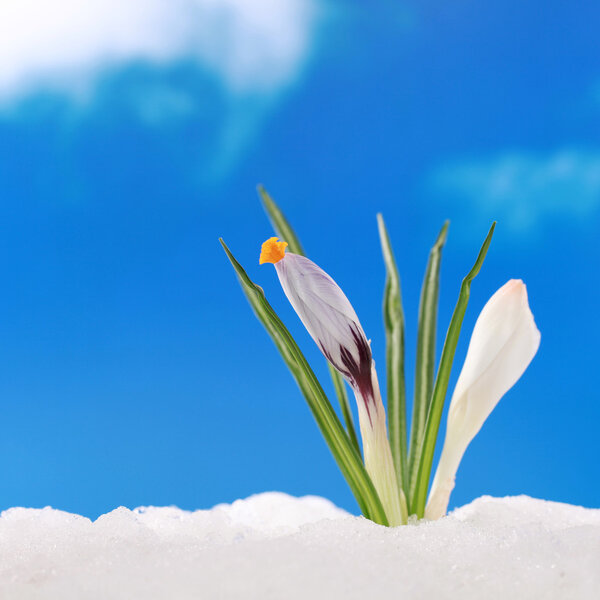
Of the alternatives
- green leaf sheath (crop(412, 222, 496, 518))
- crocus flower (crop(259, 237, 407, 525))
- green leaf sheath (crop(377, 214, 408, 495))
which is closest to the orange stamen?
crocus flower (crop(259, 237, 407, 525))

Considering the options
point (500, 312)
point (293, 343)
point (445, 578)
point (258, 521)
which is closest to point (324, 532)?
point (445, 578)

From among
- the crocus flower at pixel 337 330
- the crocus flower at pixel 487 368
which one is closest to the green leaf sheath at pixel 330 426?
the crocus flower at pixel 337 330

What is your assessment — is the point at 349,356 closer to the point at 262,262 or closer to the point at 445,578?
the point at 262,262

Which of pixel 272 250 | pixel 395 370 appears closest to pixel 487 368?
pixel 395 370

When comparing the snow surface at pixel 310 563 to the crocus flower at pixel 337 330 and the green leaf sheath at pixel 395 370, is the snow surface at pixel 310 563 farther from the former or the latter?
the green leaf sheath at pixel 395 370

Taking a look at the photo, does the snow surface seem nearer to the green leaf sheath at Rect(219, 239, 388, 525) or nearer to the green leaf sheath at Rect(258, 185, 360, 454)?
the green leaf sheath at Rect(219, 239, 388, 525)
